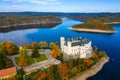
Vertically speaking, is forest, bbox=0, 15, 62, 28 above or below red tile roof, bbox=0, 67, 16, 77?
below

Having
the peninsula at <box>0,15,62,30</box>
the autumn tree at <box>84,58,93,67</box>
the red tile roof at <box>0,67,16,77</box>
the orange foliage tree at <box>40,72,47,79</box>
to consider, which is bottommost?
the peninsula at <box>0,15,62,30</box>

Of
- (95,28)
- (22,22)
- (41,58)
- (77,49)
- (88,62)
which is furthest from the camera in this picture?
(22,22)

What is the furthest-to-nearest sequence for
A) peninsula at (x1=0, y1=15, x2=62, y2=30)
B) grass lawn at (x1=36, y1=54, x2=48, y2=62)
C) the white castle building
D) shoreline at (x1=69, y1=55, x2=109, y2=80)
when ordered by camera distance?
peninsula at (x1=0, y1=15, x2=62, y2=30) → the white castle building → grass lawn at (x1=36, y1=54, x2=48, y2=62) → shoreline at (x1=69, y1=55, x2=109, y2=80)

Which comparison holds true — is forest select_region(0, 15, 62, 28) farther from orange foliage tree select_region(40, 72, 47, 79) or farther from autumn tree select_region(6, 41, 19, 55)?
orange foliage tree select_region(40, 72, 47, 79)

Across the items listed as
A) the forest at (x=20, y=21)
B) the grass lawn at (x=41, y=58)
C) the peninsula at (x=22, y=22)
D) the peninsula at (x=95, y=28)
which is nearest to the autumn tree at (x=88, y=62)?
A: the grass lawn at (x=41, y=58)

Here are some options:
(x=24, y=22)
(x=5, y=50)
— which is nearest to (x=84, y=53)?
(x=5, y=50)

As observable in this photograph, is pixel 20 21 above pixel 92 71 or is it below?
below

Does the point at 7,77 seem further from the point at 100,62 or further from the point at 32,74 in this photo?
the point at 100,62

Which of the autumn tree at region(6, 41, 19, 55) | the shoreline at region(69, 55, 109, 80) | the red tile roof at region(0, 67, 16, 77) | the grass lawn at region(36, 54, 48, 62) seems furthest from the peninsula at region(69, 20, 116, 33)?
the red tile roof at region(0, 67, 16, 77)

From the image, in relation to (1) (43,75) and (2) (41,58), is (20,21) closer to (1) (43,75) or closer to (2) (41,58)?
(2) (41,58)

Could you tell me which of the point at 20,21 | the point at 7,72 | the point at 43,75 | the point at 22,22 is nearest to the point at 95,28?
the point at 22,22

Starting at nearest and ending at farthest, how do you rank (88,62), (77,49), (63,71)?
1. (63,71)
2. (88,62)
3. (77,49)
